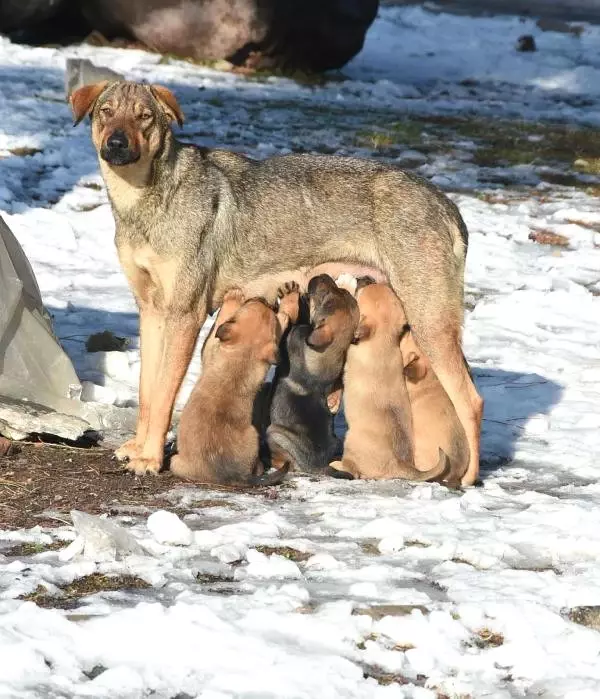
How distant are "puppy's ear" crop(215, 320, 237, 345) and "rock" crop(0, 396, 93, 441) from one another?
924mm

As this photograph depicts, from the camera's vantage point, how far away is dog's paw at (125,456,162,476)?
7.04 m

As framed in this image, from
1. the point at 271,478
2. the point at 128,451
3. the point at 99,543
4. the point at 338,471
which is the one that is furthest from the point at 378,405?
the point at 99,543

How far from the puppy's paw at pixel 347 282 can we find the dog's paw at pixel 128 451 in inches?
59.2

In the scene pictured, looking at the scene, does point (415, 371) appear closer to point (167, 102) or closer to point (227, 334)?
point (227, 334)

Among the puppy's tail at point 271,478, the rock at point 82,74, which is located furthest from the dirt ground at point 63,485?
the rock at point 82,74

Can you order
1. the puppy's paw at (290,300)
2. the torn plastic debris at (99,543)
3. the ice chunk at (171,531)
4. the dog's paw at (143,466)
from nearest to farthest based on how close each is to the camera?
the torn plastic debris at (99,543) < the ice chunk at (171,531) < the dog's paw at (143,466) < the puppy's paw at (290,300)

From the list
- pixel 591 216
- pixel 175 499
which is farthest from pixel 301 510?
pixel 591 216

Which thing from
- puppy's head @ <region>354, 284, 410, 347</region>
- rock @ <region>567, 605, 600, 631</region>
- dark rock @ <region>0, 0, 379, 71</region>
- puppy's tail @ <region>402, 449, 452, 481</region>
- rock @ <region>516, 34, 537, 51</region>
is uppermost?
rock @ <region>516, 34, 537, 51</region>

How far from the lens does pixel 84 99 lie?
7.18m

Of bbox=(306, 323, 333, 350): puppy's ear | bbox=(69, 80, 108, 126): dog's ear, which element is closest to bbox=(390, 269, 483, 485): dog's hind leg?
bbox=(306, 323, 333, 350): puppy's ear

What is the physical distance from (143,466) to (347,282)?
1649 mm

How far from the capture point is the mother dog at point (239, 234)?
7223mm

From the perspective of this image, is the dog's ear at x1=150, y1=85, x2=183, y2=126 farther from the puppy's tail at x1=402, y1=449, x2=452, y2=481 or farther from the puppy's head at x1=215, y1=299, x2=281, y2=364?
the puppy's tail at x1=402, y1=449, x2=452, y2=481

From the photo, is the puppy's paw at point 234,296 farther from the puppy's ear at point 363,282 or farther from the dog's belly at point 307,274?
the puppy's ear at point 363,282
